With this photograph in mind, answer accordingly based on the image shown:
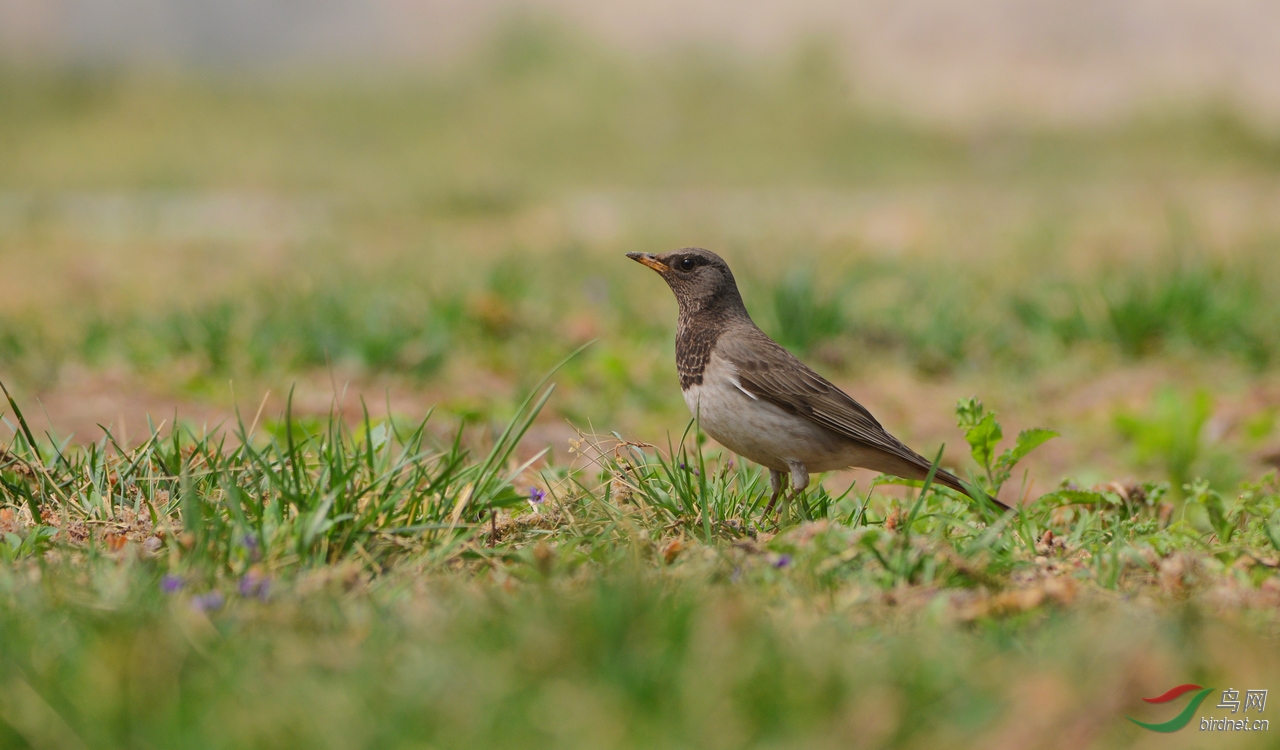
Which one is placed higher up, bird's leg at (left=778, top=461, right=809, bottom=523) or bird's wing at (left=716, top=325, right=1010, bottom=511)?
bird's wing at (left=716, top=325, right=1010, bottom=511)

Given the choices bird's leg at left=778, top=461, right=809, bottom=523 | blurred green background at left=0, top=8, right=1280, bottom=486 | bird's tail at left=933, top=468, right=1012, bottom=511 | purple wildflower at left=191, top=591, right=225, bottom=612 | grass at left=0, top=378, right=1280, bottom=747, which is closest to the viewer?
grass at left=0, top=378, right=1280, bottom=747

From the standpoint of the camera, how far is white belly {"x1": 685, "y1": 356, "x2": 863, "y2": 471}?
381 centimetres

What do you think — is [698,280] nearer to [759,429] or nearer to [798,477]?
[759,429]

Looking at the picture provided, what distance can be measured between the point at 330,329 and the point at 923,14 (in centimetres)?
1865

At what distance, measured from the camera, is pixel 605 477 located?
3.74 meters

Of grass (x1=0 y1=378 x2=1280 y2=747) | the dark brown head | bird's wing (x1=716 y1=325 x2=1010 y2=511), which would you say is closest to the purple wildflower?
grass (x1=0 y1=378 x2=1280 y2=747)

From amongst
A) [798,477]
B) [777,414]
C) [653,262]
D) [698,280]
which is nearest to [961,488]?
[798,477]

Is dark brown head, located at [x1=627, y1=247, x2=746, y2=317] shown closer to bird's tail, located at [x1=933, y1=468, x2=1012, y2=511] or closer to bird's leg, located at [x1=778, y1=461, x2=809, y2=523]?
bird's leg, located at [x1=778, y1=461, x2=809, y2=523]

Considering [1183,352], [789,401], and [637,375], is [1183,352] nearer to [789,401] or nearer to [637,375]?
[637,375]

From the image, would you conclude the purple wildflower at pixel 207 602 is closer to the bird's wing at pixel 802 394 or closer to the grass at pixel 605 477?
the grass at pixel 605 477

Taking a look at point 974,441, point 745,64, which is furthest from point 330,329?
point 745,64

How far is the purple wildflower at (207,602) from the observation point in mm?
2457

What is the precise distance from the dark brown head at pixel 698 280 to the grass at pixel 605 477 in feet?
2.02

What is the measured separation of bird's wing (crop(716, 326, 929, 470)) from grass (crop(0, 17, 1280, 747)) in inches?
9.9
